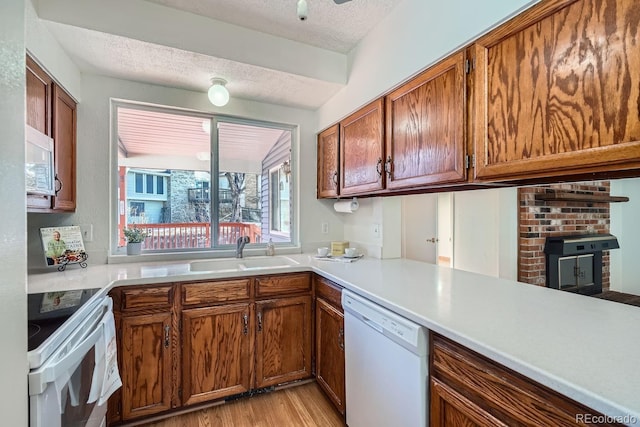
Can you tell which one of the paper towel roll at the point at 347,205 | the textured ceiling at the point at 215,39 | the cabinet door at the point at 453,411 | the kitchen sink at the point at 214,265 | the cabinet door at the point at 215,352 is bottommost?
the cabinet door at the point at 215,352

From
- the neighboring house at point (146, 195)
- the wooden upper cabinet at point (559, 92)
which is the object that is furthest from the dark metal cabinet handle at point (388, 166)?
the neighboring house at point (146, 195)

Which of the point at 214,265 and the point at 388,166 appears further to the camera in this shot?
the point at 214,265

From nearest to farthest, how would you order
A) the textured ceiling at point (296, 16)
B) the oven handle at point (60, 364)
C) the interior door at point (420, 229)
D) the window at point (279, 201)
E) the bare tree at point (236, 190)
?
the oven handle at point (60, 364)
the textured ceiling at point (296, 16)
the bare tree at point (236, 190)
the window at point (279, 201)
the interior door at point (420, 229)

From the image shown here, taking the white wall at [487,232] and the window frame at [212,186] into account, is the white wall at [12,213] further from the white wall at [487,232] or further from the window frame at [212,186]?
the white wall at [487,232]

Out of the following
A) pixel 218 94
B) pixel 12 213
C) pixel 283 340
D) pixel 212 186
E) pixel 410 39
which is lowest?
pixel 283 340

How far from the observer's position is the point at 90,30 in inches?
63.3

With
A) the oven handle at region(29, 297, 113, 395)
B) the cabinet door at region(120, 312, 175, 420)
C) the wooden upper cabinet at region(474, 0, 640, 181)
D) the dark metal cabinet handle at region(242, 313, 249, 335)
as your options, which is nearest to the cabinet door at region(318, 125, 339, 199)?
the dark metal cabinet handle at region(242, 313, 249, 335)

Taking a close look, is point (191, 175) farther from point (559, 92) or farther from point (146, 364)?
point (559, 92)

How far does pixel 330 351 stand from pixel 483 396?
3.72 ft

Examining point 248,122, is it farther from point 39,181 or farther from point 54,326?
point 54,326

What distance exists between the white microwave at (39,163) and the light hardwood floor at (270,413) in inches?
60.0

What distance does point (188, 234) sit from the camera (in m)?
2.51

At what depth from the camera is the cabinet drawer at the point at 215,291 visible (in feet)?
6.01

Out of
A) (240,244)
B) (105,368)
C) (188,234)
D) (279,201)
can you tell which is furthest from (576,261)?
(105,368)
